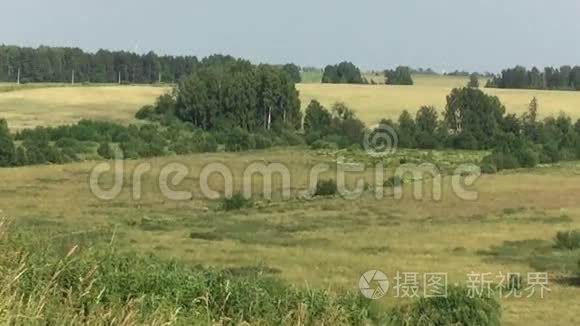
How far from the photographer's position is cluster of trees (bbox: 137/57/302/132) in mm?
81062

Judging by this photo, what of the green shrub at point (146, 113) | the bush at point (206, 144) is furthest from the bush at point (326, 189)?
the green shrub at point (146, 113)

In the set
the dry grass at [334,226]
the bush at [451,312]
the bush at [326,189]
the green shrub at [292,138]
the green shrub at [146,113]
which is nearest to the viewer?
the bush at [451,312]

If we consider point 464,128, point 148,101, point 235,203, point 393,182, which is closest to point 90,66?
point 148,101

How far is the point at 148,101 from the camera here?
9375cm

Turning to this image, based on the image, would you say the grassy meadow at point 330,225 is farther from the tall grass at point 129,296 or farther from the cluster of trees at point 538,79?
the cluster of trees at point 538,79

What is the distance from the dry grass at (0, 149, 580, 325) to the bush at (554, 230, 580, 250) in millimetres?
1501

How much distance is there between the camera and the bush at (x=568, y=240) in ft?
84.8

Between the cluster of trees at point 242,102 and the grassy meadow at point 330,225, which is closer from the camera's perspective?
the grassy meadow at point 330,225

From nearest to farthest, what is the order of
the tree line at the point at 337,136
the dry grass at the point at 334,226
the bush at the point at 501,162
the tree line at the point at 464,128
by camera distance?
the dry grass at the point at 334,226 → the bush at the point at 501,162 → the tree line at the point at 337,136 → the tree line at the point at 464,128

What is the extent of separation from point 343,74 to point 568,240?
4458 inches

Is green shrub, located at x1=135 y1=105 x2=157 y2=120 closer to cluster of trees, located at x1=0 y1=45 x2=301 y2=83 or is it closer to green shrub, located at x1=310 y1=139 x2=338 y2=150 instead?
green shrub, located at x1=310 y1=139 x2=338 y2=150

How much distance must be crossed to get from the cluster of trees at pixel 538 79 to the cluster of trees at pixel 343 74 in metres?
21.1

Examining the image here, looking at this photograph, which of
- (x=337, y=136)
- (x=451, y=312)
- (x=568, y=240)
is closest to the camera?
(x=451, y=312)

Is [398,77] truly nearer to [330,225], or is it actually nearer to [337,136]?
[337,136]
